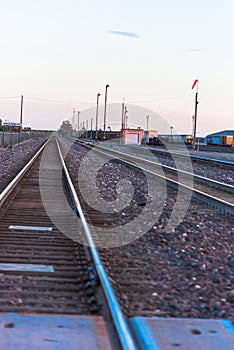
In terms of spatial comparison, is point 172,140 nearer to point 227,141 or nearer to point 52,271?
point 227,141

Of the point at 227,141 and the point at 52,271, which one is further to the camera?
the point at 227,141

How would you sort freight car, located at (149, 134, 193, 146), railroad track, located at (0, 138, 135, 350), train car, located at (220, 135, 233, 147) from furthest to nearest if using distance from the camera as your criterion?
1. freight car, located at (149, 134, 193, 146)
2. train car, located at (220, 135, 233, 147)
3. railroad track, located at (0, 138, 135, 350)

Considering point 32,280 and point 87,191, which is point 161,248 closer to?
point 32,280

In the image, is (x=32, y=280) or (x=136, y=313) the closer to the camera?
(x=136, y=313)

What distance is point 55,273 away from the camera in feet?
22.1

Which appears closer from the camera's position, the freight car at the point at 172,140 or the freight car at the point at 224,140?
the freight car at the point at 224,140

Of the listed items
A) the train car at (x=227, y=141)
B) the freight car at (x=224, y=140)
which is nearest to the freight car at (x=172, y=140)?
the freight car at (x=224, y=140)

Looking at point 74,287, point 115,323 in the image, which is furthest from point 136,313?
point 74,287

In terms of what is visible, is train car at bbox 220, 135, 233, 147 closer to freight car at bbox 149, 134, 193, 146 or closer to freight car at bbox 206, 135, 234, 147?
freight car at bbox 206, 135, 234, 147

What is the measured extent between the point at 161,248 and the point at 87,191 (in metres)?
8.32

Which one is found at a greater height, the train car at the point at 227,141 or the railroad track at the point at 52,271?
the train car at the point at 227,141

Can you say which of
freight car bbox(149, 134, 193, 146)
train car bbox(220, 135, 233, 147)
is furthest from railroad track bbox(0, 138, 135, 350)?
train car bbox(220, 135, 233, 147)

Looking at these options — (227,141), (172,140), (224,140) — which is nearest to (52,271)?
(227,141)

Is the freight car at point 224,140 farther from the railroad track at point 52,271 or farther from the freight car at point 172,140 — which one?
the railroad track at point 52,271
